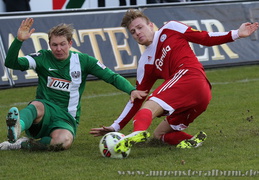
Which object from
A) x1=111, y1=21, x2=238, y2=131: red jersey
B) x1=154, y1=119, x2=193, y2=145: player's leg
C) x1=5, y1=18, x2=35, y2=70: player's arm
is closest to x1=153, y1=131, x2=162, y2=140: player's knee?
x1=154, y1=119, x2=193, y2=145: player's leg

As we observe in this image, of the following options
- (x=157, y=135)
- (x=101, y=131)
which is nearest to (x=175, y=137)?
(x=157, y=135)

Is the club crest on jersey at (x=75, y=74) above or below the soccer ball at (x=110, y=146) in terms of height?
above

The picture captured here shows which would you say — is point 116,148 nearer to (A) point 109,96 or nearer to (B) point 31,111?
(B) point 31,111

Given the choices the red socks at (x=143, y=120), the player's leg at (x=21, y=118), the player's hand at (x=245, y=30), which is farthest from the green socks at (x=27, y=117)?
the player's hand at (x=245, y=30)

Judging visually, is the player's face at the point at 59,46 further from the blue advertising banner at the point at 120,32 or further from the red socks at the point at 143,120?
the blue advertising banner at the point at 120,32

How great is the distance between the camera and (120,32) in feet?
42.2

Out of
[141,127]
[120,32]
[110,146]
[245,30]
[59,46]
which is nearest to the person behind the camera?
[141,127]

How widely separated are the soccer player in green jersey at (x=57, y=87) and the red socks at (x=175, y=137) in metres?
0.75

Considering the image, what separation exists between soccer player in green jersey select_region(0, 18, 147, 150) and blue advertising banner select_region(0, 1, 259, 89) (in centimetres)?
455

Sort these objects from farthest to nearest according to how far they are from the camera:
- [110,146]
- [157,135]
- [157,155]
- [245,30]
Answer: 1. [157,135]
2. [245,30]
3. [157,155]
4. [110,146]

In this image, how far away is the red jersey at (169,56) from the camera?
22.5 feet

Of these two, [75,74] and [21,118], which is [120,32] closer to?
[75,74]

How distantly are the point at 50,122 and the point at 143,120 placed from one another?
1.31 meters

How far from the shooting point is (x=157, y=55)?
6996 millimetres
